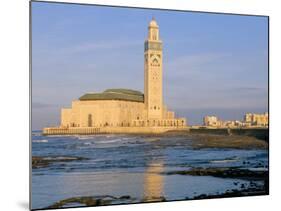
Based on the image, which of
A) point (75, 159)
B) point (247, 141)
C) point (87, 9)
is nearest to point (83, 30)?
point (87, 9)

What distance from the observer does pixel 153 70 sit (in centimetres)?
636

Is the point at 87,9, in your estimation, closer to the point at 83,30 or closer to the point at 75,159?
the point at 83,30

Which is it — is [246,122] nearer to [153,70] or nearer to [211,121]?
[211,121]

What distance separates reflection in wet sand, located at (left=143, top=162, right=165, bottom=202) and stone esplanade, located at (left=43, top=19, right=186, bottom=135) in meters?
0.41

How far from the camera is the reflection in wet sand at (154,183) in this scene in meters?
6.29

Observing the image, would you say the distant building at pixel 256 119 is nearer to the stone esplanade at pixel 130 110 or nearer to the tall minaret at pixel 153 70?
the stone esplanade at pixel 130 110

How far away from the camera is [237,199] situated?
6.61m

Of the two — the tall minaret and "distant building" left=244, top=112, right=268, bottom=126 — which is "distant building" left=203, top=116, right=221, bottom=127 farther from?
the tall minaret

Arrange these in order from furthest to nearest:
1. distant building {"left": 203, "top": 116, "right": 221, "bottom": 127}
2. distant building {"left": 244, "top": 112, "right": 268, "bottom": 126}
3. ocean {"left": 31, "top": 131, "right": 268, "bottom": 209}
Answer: distant building {"left": 244, "top": 112, "right": 268, "bottom": 126}, distant building {"left": 203, "top": 116, "right": 221, "bottom": 127}, ocean {"left": 31, "top": 131, "right": 268, "bottom": 209}

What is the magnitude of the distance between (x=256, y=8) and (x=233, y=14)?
0.31m

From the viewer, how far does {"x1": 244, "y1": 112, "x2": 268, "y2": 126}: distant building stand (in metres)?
6.82

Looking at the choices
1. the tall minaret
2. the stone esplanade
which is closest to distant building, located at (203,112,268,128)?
the stone esplanade

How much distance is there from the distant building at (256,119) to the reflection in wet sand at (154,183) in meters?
1.18

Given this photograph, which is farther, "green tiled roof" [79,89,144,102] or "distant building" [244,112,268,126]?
"distant building" [244,112,268,126]
